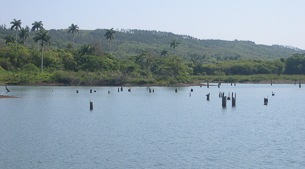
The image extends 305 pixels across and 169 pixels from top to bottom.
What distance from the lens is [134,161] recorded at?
111ft

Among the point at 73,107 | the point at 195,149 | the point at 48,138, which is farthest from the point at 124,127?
the point at 73,107

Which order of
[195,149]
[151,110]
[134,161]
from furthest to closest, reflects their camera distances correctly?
[151,110] < [195,149] < [134,161]

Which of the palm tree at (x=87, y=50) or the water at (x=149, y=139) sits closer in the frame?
the water at (x=149, y=139)

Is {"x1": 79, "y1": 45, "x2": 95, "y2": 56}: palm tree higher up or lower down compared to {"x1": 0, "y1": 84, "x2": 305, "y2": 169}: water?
higher up

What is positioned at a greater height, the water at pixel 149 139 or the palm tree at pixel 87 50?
the palm tree at pixel 87 50

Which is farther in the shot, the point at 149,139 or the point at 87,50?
the point at 87,50

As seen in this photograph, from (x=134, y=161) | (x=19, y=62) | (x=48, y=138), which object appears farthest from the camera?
(x=19, y=62)

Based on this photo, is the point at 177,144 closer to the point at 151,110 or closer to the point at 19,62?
the point at 151,110

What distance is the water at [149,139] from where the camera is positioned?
111 ft

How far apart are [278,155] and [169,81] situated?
12466 centimetres

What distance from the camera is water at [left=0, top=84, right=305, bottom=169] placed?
111 feet

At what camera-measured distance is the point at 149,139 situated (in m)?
43.4

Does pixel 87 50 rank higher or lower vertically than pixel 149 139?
higher

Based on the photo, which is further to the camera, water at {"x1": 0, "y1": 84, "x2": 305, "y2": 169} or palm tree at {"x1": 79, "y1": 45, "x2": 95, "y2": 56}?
palm tree at {"x1": 79, "y1": 45, "x2": 95, "y2": 56}
